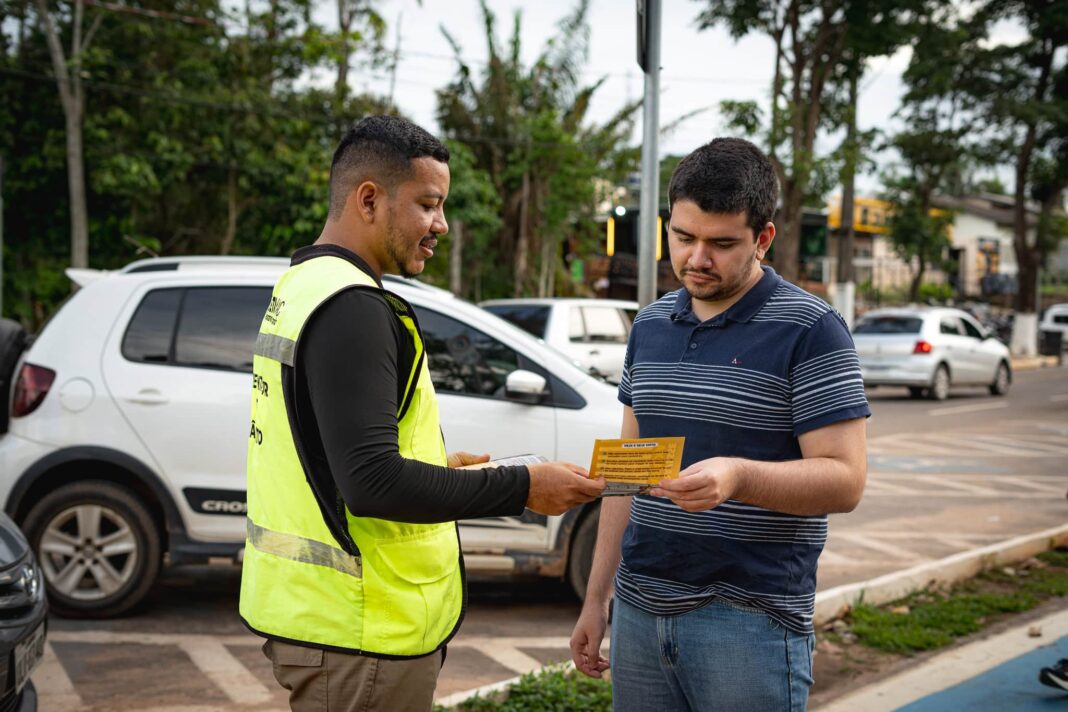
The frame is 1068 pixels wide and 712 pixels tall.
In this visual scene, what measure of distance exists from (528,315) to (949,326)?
1139 cm

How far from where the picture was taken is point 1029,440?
13953mm

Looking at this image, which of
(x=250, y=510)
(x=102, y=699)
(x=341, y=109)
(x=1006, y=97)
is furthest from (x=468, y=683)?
(x=1006, y=97)

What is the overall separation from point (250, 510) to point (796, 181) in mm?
21004

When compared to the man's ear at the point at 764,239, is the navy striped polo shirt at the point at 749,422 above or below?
below

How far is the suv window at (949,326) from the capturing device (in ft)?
65.8

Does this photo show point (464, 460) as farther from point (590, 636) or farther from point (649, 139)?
point (649, 139)

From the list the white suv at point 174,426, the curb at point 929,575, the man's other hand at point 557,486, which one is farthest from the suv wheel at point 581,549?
the man's other hand at point 557,486

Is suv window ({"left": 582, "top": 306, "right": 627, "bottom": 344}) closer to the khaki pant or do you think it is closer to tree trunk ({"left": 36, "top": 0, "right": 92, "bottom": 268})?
tree trunk ({"left": 36, "top": 0, "right": 92, "bottom": 268})

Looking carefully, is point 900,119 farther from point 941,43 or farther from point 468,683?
point 468,683

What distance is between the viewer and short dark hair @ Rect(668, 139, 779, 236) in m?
2.26

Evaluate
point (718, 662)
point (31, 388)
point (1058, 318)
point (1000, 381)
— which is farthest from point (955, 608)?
point (1058, 318)

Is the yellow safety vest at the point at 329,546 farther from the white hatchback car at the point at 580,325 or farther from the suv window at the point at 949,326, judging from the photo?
the suv window at the point at 949,326

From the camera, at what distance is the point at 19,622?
11.4 feet

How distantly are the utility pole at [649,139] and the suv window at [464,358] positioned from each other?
100 centimetres
